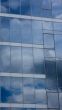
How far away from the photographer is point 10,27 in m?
24.5

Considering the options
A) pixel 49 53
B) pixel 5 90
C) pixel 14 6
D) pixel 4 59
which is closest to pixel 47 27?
pixel 49 53

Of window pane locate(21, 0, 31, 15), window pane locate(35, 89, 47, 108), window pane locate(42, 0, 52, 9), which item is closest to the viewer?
window pane locate(35, 89, 47, 108)

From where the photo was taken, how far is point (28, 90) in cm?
2328

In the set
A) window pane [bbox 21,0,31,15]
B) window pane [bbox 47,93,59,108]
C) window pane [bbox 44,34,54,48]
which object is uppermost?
window pane [bbox 21,0,31,15]

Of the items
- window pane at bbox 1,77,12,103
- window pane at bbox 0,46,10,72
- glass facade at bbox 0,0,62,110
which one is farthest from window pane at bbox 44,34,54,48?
window pane at bbox 1,77,12,103

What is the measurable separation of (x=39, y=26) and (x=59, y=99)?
687 centimetres

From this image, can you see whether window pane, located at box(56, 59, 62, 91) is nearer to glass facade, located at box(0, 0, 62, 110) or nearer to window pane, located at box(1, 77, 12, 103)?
glass facade, located at box(0, 0, 62, 110)

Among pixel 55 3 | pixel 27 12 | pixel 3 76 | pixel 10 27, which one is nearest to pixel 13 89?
pixel 3 76

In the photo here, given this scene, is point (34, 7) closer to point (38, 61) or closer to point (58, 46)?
point (58, 46)

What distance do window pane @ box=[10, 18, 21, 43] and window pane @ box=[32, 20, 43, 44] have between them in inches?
54.1

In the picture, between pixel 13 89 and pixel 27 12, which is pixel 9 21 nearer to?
pixel 27 12

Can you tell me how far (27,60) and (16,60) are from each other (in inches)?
38.1

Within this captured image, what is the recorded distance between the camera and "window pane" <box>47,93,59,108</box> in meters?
23.4

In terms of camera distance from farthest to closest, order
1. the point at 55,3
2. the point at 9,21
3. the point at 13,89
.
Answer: the point at 55,3 < the point at 9,21 < the point at 13,89
